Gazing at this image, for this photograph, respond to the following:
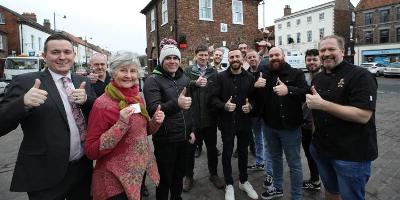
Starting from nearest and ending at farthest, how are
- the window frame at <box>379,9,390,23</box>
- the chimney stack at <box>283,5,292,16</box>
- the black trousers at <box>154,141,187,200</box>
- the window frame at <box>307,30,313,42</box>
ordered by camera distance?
the black trousers at <box>154,141,187,200</box>, the window frame at <box>379,9,390,23</box>, the window frame at <box>307,30,313,42</box>, the chimney stack at <box>283,5,292,16</box>

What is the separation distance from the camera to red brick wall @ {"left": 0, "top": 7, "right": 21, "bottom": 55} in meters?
31.6

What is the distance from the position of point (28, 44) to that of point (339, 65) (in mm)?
37341

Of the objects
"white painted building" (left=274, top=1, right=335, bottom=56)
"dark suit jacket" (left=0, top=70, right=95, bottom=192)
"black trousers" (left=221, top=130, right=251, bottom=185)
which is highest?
"white painted building" (left=274, top=1, right=335, bottom=56)

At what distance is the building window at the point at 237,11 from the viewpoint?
1716cm

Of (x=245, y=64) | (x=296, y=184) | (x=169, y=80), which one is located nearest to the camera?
(x=169, y=80)

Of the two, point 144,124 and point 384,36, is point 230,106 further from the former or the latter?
point 384,36

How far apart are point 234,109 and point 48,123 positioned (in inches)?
89.9

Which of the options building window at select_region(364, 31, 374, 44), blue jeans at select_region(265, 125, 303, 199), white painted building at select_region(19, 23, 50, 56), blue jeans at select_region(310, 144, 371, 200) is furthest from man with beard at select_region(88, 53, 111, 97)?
building window at select_region(364, 31, 374, 44)

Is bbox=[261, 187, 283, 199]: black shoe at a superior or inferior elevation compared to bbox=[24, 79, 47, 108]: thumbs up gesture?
inferior

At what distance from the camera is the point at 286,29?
149 ft

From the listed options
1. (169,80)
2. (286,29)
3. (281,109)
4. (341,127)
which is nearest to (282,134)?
(281,109)

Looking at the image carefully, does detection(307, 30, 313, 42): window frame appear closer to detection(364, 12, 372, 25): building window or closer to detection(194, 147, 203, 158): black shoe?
detection(364, 12, 372, 25): building window

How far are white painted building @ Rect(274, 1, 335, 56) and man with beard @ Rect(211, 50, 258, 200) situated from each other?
116 ft

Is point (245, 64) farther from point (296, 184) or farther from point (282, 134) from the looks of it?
point (296, 184)
